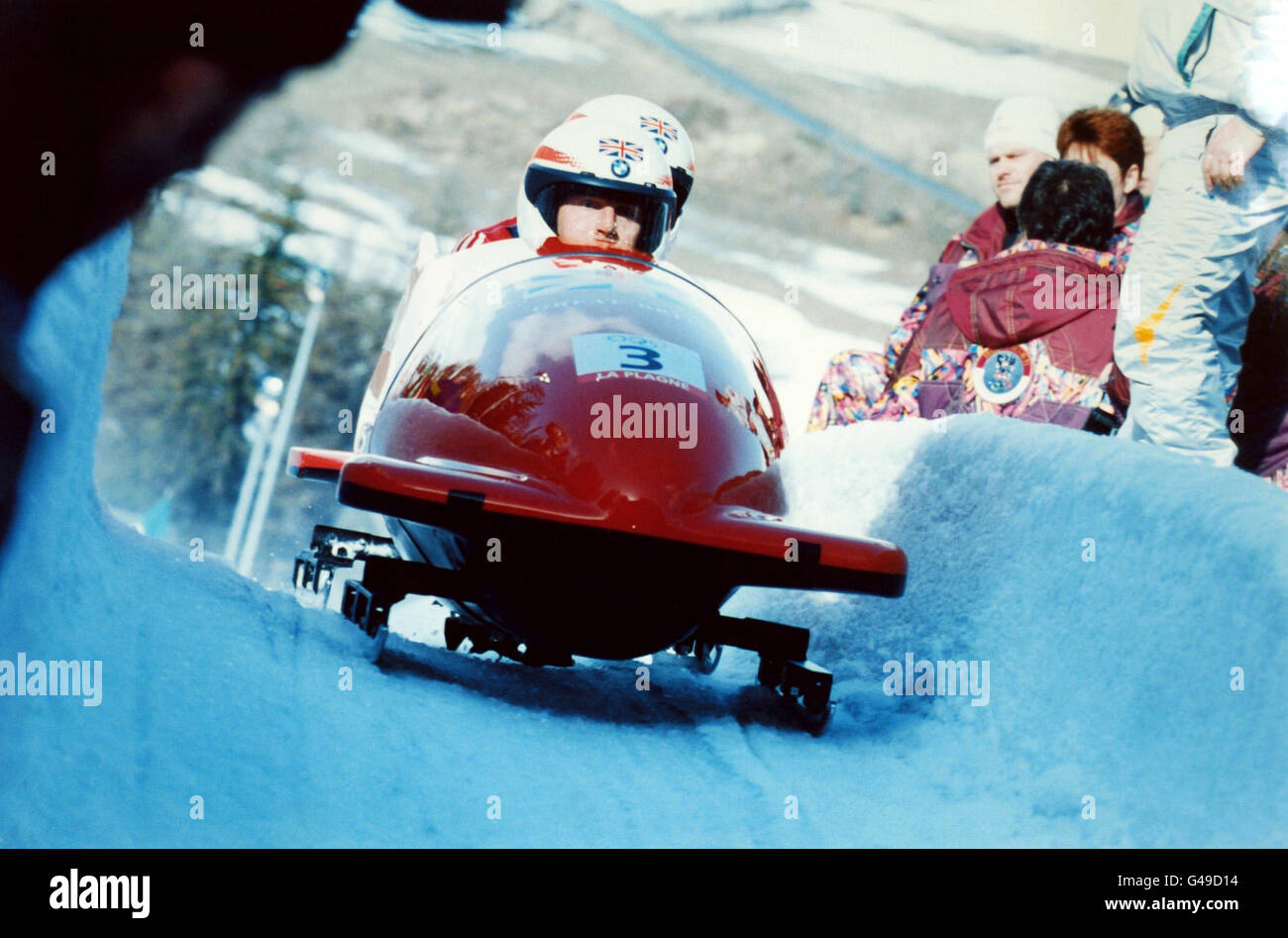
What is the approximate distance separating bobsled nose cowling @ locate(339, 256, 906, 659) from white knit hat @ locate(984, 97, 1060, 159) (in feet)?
6.35

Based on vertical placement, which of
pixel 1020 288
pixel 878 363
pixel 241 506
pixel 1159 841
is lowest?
pixel 241 506

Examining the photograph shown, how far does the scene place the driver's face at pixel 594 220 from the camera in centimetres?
290

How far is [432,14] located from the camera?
2.68m

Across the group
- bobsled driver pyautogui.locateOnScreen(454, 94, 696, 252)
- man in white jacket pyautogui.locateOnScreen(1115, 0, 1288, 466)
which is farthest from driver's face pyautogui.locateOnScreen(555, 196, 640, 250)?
man in white jacket pyautogui.locateOnScreen(1115, 0, 1288, 466)

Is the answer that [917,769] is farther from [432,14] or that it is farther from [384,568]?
[432,14]

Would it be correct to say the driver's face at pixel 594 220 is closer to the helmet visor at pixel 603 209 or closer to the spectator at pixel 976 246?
the helmet visor at pixel 603 209

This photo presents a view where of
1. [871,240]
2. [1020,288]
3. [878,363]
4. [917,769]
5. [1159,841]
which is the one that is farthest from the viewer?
[871,240]

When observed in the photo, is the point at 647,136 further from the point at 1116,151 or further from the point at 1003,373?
the point at 1116,151

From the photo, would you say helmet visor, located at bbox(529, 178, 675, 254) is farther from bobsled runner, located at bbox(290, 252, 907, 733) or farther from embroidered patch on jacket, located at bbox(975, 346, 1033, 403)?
embroidered patch on jacket, located at bbox(975, 346, 1033, 403)

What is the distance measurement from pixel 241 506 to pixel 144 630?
16138 millimetres

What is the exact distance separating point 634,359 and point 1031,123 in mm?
2216

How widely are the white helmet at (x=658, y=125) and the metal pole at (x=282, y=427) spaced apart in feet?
40.0

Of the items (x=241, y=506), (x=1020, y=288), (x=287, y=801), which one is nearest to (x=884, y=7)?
(x=1020, y=288)

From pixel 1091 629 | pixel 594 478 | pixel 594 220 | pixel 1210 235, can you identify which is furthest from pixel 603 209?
pixel 1091 629
